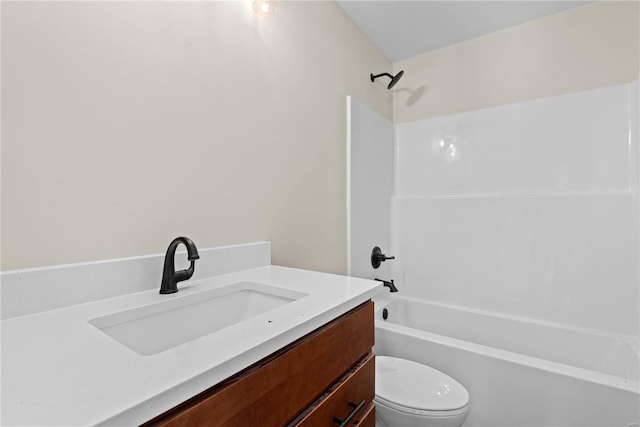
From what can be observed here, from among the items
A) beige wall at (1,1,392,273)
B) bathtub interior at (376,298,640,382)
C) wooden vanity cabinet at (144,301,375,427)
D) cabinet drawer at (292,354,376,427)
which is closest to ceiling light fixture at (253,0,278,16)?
beige wall at (1,1,392,273)

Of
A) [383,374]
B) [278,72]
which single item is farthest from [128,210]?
[383,374]

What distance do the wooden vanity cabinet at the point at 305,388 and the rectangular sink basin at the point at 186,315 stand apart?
0.18 m

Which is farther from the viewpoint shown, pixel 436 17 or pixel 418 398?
pixel 436 17

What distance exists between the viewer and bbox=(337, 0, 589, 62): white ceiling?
179cm

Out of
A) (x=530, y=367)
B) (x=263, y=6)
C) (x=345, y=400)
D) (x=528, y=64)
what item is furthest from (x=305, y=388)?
(x=528, y=64)

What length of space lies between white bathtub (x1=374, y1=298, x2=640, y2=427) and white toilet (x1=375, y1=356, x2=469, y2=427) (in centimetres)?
11

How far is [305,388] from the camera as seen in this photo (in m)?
0.60

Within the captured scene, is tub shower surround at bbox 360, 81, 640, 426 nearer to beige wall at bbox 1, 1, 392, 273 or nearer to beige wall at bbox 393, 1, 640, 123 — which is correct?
beige wall at bbox 393, 1, 640, 123

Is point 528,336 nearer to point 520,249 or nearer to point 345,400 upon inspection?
point 520,249

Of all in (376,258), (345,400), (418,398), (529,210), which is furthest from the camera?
(376,258)

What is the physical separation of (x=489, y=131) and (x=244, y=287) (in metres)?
1.93

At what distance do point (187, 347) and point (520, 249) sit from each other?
2048 mm

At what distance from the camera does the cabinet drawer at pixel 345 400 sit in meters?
0.62

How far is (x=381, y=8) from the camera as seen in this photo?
1.80 m
